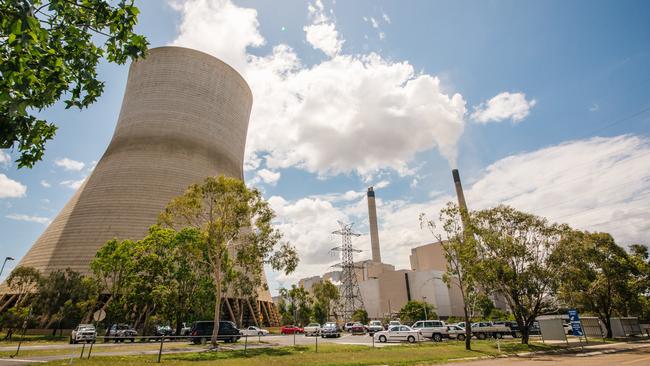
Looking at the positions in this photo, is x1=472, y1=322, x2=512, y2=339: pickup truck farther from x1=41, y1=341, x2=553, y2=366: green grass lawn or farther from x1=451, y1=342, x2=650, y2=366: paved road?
x1=41, y1=341, x2=553, y2=366: green grass lawn

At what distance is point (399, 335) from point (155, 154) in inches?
1406

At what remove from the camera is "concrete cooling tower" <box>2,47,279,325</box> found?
37.5 m

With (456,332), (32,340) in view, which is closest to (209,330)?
(32,340)

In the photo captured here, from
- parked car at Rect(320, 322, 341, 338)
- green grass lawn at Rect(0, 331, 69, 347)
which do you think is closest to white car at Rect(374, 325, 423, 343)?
parked car at Rect(320, 322, 341, 338)

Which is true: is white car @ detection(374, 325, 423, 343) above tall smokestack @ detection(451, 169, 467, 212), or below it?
below

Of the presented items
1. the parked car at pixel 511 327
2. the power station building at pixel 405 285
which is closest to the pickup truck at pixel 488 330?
the parked car at pixel 511 327

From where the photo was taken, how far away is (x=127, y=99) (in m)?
47.0

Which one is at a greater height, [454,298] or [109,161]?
[109,161]

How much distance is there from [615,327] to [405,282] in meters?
57.4

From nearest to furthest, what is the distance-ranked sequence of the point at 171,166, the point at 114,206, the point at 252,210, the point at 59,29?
the point at 59,29 < the point at 252,210 < the point at 114,206 < the point at 171,166

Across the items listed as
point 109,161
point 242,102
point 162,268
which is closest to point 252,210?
point 162,268

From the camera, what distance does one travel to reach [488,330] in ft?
105

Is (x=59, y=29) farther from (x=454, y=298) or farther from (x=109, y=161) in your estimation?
(x=454, y=298)

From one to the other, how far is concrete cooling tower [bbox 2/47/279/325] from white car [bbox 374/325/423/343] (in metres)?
22.1
